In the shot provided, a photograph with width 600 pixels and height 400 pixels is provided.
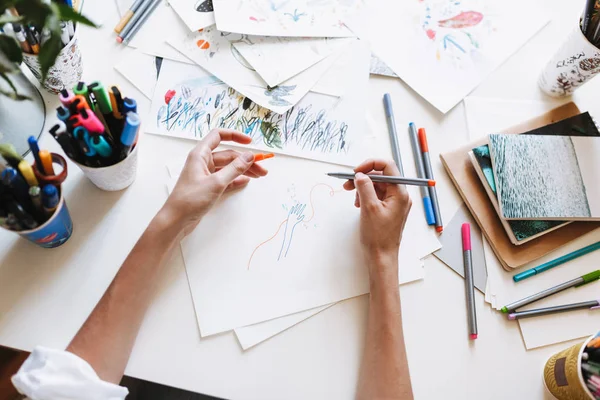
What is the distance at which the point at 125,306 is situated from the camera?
0.60 meters

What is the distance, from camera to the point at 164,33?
79cm

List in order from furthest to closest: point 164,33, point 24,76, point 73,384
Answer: point 164,33 < point 24,76 < point 73,384

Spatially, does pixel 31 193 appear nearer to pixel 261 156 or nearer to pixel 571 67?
pixel 261 156

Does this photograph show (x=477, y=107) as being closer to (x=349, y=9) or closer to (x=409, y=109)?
(x=409, y=109)

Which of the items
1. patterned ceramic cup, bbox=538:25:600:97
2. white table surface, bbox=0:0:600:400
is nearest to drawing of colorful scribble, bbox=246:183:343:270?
white table surface, bbox=0:0:600:400

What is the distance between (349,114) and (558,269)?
420 millimetres

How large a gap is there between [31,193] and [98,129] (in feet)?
0.35

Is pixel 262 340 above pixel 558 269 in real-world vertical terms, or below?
above

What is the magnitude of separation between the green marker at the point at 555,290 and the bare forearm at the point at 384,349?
7.2 inches

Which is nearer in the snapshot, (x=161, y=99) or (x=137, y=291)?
(x=137, y=291)

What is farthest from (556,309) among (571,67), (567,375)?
(571,67)

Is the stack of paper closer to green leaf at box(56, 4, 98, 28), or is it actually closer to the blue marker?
the blue marker

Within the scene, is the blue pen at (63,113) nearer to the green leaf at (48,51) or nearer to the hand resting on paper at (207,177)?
the green leaf at (48,51)

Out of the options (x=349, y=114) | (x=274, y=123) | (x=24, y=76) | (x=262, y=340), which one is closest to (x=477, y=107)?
(x=349, y=114)
